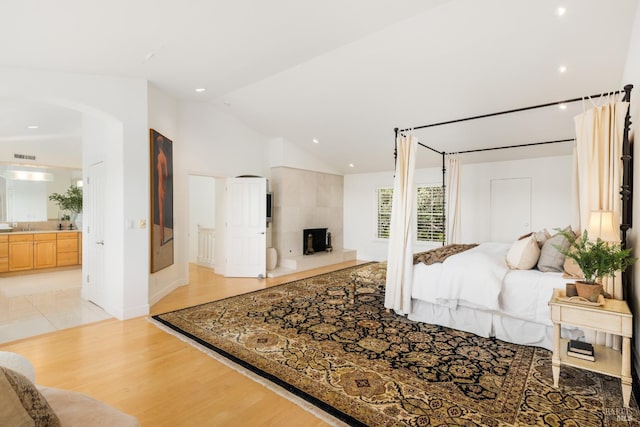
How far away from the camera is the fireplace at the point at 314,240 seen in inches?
309

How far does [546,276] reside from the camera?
3236 millimetres

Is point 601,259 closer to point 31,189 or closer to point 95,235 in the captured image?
point 95,235

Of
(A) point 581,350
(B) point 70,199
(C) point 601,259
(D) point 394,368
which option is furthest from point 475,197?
(B) point 70,199

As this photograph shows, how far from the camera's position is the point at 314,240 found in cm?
809

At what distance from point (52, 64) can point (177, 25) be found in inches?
62.7

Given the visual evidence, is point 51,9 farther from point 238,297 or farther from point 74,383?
point 238,297

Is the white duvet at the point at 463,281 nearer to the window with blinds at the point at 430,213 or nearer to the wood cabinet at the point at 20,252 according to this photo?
the window with blinds at the point at 430,213

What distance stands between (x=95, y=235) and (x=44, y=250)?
336 cm

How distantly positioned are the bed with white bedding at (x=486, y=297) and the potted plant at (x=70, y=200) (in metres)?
7.63

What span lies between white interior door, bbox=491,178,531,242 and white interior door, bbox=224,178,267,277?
15.7ft

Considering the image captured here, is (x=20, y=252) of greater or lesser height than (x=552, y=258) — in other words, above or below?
below

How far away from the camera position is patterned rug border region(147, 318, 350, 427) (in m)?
2.16

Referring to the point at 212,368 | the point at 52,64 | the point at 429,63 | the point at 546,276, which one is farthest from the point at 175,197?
the point at 546,276

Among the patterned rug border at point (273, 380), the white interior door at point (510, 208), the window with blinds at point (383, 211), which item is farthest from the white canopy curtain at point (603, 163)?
the window with blinds at point (383, 211)
